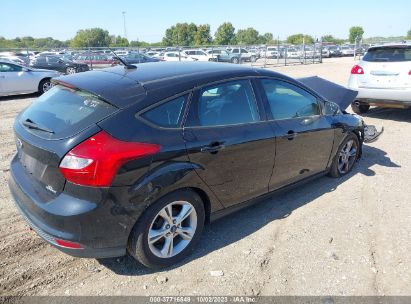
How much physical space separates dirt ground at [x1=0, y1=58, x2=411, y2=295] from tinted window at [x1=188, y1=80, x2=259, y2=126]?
1.16 meters

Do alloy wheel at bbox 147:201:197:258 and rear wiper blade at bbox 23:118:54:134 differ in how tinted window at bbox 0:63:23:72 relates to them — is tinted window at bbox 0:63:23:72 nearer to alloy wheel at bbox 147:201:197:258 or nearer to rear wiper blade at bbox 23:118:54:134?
rear wiper blade at bbox 23:118:54:134

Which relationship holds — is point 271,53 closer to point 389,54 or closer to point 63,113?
point 389,54

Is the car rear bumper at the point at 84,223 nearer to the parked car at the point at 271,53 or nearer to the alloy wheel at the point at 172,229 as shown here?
the alloy wheel at the point at 172,229

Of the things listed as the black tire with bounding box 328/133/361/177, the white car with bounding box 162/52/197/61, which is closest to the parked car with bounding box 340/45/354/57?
the white car with bounding box 162/52/197/61

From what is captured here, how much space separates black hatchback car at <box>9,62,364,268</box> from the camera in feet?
8.29

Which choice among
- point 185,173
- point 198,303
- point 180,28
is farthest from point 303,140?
point 180,28

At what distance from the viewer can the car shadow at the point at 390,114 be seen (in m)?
8.47

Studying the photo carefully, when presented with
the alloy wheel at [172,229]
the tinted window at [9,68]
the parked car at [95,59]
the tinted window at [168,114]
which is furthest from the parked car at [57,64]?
the alloy wheel at [172,229]

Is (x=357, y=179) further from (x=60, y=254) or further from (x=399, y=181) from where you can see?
(x=60, y=254)

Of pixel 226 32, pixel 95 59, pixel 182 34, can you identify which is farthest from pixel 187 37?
pixel 95 59

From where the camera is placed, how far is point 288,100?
3939 millimetres

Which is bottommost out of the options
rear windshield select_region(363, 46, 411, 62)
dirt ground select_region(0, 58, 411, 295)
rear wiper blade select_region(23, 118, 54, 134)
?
dirt ground select_region(0, 58, 411, 295)

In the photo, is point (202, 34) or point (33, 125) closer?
point (33, 125)

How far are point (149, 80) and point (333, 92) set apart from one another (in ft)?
13.6
